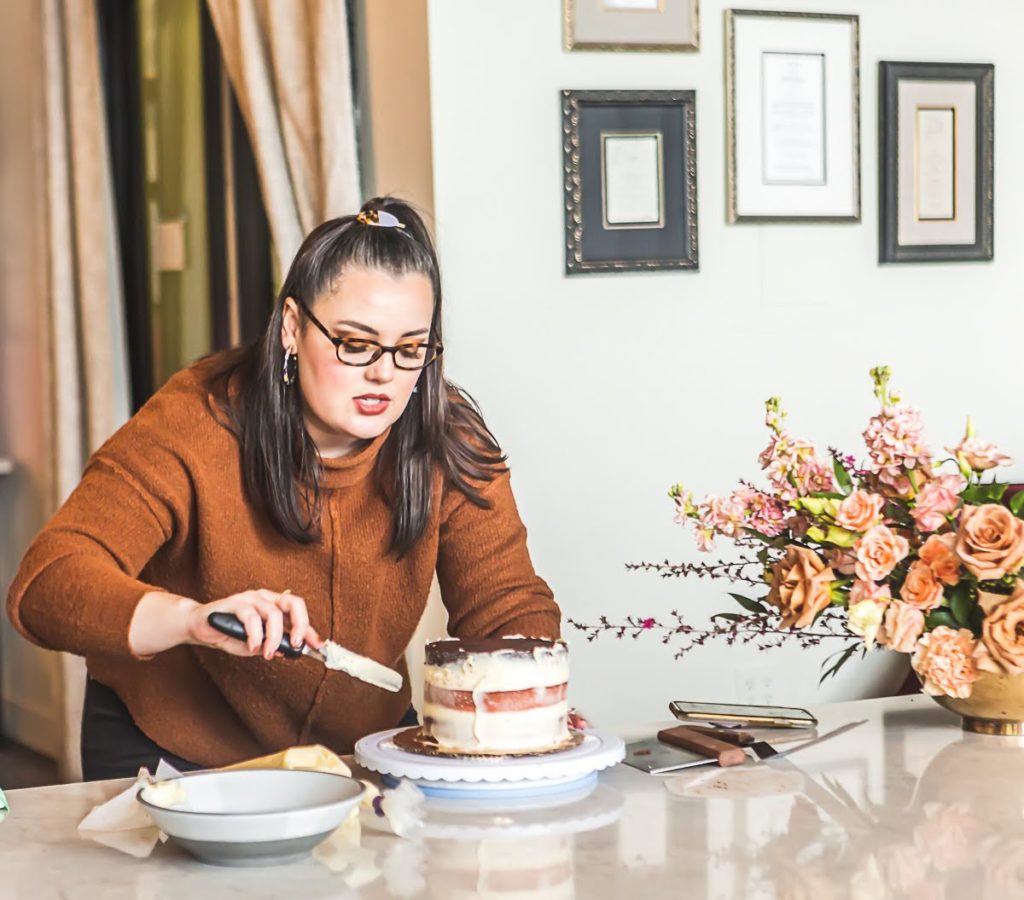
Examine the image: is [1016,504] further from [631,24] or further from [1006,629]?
[631,24]

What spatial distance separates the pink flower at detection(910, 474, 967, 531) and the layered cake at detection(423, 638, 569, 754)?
1.56ft

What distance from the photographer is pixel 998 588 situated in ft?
5.73

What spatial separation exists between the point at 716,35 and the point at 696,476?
36.2 inches

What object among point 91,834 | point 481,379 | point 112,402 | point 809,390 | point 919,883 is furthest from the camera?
point 112,402

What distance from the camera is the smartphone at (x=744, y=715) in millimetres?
1811

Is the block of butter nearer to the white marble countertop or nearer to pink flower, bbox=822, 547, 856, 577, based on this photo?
the white marble countertop

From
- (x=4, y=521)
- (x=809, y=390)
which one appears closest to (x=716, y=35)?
(x=809, y=390)

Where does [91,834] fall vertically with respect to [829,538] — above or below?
below

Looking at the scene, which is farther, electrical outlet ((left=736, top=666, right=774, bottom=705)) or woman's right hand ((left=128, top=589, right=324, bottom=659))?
electrical outlet ((left=736, top=666, right=774, bottom=705))

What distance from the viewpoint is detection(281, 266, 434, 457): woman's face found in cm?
191

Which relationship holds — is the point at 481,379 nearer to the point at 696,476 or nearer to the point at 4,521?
the point at 696,476

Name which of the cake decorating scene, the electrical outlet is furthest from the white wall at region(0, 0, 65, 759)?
the electrical outlet

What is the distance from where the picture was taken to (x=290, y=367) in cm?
199

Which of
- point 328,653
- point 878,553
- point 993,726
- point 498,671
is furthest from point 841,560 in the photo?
point 328,653
